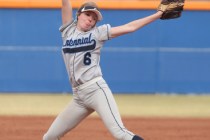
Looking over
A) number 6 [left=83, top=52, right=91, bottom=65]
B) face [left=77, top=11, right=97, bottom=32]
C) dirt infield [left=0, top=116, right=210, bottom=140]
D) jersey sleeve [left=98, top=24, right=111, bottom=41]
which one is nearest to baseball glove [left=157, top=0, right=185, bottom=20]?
jersey sleeve [left=98, top=24, right=111, bottom=41]

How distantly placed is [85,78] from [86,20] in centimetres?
58

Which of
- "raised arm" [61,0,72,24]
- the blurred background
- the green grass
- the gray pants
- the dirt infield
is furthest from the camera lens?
the blurred background

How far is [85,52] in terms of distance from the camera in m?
5.52

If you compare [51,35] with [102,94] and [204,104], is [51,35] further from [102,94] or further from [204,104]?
[102,94]

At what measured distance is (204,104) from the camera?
1101 cm

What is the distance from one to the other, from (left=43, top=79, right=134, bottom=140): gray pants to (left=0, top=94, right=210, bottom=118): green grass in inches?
166

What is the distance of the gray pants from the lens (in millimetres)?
5352

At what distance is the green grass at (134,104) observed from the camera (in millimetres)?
10008

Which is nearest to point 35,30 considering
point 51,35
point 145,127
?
point 51,35

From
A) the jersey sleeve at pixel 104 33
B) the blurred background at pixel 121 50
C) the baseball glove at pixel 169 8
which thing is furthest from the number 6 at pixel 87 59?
the blurred background at pixel 121 50

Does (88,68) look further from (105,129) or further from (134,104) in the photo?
(134,104)

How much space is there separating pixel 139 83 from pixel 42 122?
142 inches

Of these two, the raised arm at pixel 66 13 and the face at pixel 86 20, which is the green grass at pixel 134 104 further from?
the face at pixel 86 20

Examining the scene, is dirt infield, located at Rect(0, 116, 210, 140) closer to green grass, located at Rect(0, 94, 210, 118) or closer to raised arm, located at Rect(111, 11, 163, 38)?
green grass, located at Rect(0, 94, 210, 118)
